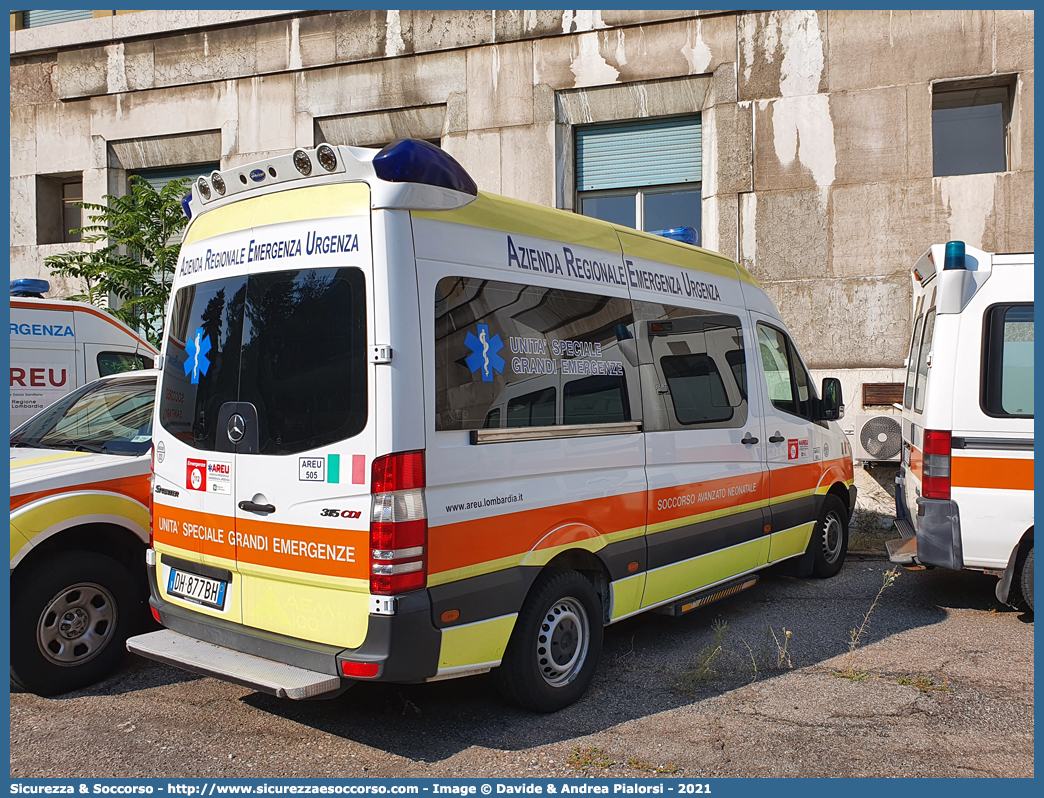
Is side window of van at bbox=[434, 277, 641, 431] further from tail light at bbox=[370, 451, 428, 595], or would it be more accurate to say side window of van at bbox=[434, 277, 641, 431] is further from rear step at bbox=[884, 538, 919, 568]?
rear step at bbox=[884, 538, 919, 568]

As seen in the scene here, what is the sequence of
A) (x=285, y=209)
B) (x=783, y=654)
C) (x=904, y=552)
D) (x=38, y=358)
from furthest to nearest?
1. (x=38, y=358)
2. (x=904, y=552)
3. (x=783, y=654)
4. (x=285, y=209)

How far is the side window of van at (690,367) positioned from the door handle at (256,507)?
2211mm

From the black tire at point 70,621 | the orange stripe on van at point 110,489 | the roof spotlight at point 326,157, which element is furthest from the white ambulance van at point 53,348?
the roof spotlight at point 326,157

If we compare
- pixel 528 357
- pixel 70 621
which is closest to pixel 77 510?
pixel 70 621

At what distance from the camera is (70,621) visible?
462cm

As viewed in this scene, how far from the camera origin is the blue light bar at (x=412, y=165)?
141 inches

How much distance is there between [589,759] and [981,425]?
12.1 ft

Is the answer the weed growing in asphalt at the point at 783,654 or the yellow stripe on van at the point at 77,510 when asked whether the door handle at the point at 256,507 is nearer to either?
the yellow stripe on van at the point at 77,510

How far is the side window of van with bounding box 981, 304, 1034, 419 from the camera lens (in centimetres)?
554

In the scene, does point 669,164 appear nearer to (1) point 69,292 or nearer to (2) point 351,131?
(2) point 351,131

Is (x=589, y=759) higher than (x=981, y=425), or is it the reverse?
(x=981, y=425)

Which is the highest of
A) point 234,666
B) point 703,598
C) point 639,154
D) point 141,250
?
point 639,154

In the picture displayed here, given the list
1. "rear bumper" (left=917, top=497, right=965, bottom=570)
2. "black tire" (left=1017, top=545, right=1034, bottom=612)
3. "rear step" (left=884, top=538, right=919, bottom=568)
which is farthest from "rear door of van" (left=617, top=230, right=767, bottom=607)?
"black tire" (left=1017, top=545, right=1034, bottom=612)

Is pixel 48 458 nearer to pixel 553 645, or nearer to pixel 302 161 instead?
pixel 302 161
